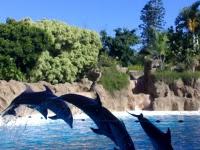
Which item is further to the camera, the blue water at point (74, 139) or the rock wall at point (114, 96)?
the rock wall at point (114, 96)

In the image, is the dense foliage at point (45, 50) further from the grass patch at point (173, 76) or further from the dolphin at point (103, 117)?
the dolphin at point (103, 117)

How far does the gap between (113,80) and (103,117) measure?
27481 mm

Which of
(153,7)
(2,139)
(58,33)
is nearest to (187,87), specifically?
(58,33)

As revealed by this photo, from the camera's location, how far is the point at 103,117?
3.97 meters

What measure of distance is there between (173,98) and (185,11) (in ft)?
41.3

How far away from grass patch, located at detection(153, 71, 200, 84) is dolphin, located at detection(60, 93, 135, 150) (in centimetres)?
2800

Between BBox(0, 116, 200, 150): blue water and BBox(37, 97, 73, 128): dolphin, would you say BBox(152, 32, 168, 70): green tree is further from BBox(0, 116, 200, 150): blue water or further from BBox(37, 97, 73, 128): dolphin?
BBox(37, 97, 73, 128): dolphin

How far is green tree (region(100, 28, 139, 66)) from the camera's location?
4312cm

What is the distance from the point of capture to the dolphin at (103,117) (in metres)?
3.90

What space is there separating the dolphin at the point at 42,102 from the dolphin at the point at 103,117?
13 cm

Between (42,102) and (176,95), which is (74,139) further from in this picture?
(176,95)

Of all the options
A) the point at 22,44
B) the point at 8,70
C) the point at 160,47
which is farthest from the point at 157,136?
the point at 160,47

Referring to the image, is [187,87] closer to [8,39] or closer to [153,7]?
[8,39]

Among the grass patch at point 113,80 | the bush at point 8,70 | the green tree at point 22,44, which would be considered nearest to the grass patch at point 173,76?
the grass patch at point 113,80
